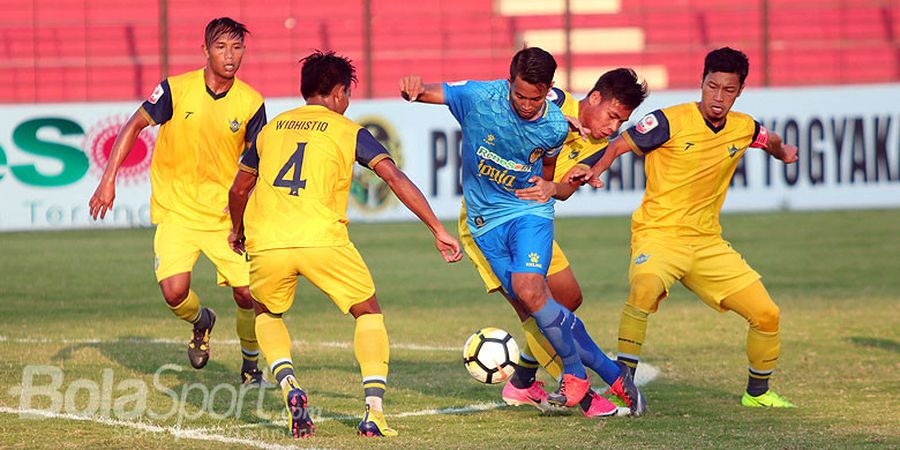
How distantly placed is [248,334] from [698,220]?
292 centimetres

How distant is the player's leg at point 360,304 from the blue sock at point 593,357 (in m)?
1.25

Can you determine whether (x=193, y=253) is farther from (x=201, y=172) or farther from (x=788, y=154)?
(x=788, y=154)

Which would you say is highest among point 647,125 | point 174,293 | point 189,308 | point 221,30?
point 221,30

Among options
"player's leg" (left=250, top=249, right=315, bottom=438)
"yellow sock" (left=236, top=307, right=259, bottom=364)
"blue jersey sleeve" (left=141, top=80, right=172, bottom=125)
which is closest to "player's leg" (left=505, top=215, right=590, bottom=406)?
"player's leg" (left=250, top=249, right=315, bottom=438)

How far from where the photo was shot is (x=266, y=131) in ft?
23.5

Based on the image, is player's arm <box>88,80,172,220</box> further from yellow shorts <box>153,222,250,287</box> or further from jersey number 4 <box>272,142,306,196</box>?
jersey number 4 <box>272,142,306,196</box>

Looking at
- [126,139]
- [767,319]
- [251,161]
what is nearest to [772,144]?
[767,319]

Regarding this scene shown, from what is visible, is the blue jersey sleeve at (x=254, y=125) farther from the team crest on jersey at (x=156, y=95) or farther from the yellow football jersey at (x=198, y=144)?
the team crest on jersey at (x=156, y=95)

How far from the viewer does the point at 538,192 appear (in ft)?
24.6

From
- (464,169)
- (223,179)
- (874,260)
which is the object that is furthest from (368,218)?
(464,169)

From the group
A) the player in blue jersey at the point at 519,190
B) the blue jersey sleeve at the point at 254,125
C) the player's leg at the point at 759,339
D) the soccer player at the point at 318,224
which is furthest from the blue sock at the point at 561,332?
the blue jersey sleeve at the point at 254,125

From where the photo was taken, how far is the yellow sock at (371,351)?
6.95m

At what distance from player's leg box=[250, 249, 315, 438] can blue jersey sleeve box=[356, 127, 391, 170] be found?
0.59m

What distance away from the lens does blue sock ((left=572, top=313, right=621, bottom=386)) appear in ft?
25.3
